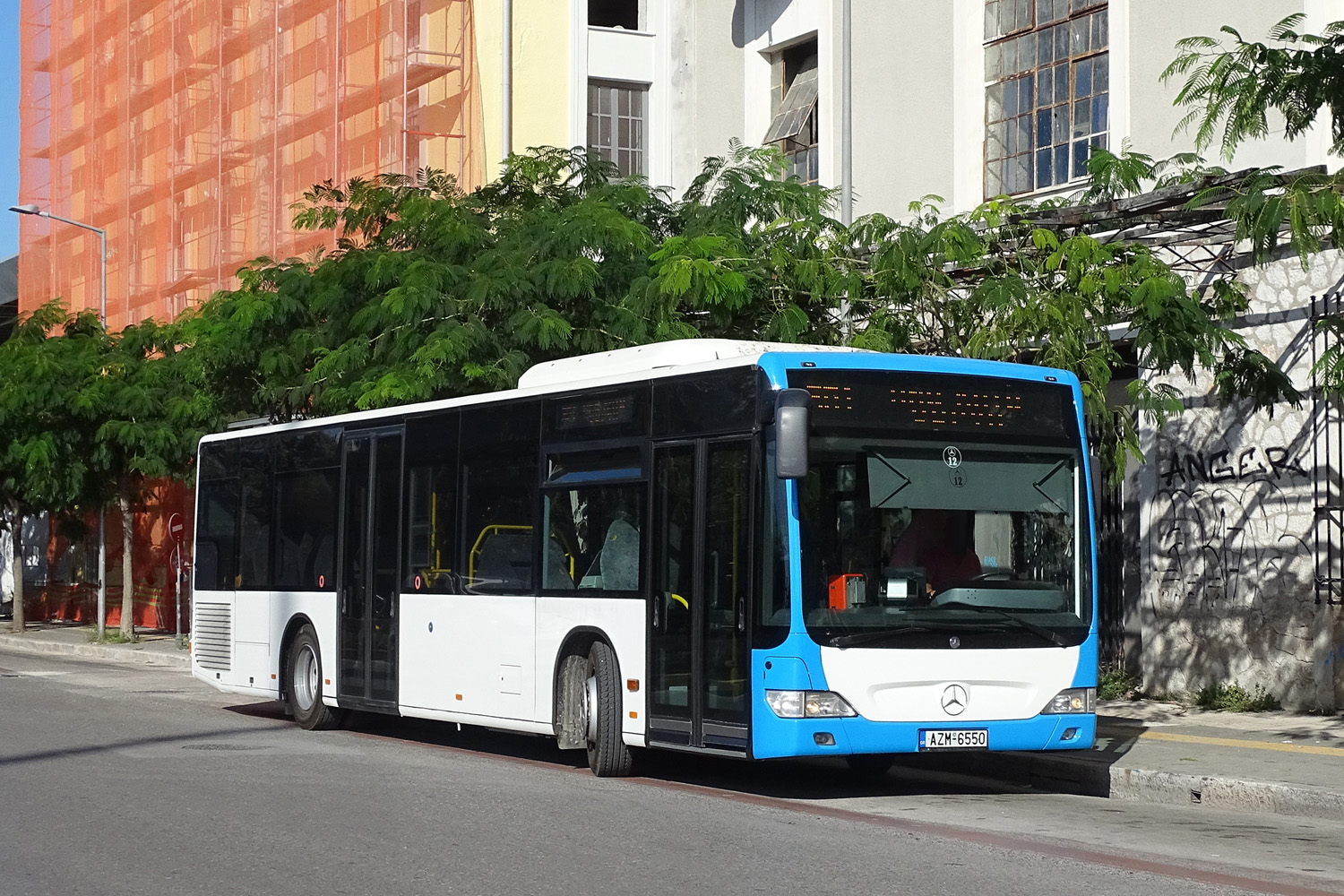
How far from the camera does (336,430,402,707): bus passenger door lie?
16.1 m

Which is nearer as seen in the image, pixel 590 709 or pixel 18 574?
pixel 590 709

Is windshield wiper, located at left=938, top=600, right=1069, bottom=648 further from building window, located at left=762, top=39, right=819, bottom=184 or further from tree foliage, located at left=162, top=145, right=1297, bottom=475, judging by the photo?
building window, located at left=762, top=39, right=819, bottom=184

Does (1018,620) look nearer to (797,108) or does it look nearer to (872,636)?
(872,636)

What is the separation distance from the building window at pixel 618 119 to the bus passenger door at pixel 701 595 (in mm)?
19304

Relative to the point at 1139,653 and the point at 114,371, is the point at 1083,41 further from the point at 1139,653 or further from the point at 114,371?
the point at 114,371

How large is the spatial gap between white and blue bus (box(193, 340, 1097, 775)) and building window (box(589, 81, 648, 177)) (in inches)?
670

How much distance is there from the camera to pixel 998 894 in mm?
8031

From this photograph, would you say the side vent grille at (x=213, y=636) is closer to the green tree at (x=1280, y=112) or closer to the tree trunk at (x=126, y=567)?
the green tree at (x=1280, y=112)

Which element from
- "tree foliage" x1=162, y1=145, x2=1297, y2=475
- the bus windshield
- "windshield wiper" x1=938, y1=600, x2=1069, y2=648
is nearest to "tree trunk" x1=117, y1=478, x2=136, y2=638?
"tree foliage" x1=162, y1=145, x2=1297, y2=475

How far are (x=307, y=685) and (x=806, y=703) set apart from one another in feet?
25.6

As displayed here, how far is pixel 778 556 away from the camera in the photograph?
1138cm

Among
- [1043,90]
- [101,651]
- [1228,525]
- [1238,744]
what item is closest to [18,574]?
[101,651]

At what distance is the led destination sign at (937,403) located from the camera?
38.4 feet

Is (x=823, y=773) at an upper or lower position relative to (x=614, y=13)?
lower
